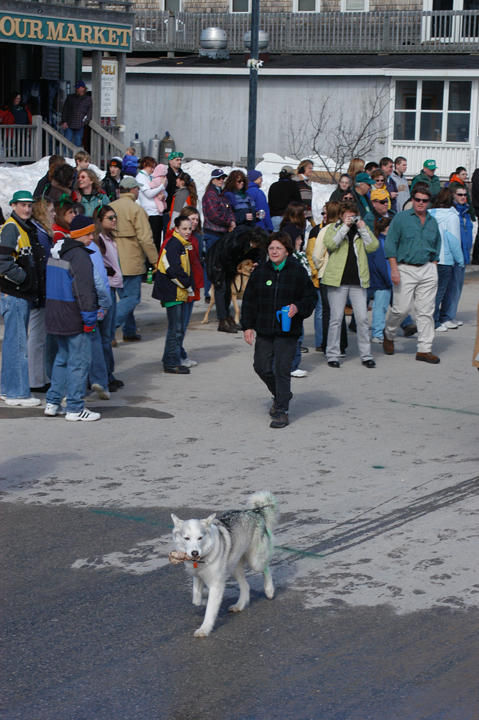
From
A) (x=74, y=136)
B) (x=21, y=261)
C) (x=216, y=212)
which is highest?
(x=74, y=136)

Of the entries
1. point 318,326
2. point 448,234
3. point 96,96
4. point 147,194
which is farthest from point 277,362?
point 96,96

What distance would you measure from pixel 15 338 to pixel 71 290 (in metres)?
0.93

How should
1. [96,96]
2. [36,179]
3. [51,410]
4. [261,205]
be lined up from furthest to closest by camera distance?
[96,96] → [36,179] → [261,205] → [51,410]

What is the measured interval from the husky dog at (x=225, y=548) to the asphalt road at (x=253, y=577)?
0.15m

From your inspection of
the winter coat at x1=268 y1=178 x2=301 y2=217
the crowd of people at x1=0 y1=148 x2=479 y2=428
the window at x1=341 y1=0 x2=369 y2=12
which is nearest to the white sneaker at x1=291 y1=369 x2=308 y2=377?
the crowd of people at x1=0 y1=148 x2=479 y2=428

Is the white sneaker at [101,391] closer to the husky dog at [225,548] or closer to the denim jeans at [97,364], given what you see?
the denim jeans at [97,364]

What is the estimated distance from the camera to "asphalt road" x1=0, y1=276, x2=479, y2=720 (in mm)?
4945

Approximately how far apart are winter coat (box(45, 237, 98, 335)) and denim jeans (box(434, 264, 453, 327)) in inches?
231

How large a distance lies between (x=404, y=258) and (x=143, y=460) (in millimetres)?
5106

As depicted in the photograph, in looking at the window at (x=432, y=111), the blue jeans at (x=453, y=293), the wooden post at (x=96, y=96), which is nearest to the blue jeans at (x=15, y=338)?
the blue jeans at (x=453, y=293)

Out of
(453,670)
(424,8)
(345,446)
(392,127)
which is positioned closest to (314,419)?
(345,446)

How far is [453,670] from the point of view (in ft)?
16.9

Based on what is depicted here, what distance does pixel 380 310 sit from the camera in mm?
13742

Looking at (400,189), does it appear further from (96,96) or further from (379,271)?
(96,96)
